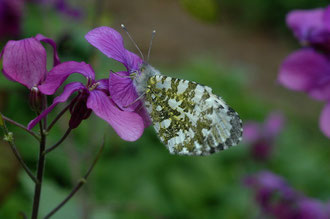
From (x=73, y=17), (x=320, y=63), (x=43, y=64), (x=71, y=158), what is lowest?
(x=71, y=158)

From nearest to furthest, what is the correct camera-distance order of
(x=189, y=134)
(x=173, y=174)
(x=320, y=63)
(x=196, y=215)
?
(x=189, y=134) → (x=320, y=63) → (x=196, y=215) → (x=173, y=174)

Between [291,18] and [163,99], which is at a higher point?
[291,18]

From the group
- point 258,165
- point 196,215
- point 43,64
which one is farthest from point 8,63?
point 258,165

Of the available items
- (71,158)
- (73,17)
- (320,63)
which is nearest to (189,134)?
(320,63)

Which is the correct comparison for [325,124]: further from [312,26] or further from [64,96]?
[64,96]

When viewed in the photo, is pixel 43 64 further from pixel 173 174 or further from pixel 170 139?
pixel 173 174

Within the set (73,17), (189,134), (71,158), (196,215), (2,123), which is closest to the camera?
(2,123)

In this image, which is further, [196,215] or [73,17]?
[196,215]

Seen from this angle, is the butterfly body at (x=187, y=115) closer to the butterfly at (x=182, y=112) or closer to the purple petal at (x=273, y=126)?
the butterfly at (x=182, y=112)

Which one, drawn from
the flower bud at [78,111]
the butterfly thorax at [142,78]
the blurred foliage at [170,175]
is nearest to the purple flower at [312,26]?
the butterfly thorax at [142,78]
